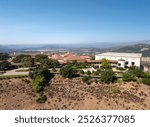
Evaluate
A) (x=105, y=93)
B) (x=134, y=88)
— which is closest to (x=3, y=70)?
(x=105, y=93)

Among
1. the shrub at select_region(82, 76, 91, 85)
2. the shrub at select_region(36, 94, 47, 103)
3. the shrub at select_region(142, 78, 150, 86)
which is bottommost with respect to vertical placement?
the shrub at select_region(36, 94, 47, 103)


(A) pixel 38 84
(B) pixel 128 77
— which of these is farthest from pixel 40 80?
(B) pixel 128 77

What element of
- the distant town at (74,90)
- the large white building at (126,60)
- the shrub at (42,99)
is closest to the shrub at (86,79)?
the distant town at (74,90)

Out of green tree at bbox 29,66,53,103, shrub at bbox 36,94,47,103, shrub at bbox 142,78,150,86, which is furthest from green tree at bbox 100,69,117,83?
shrub at bbox 36,94,47,103

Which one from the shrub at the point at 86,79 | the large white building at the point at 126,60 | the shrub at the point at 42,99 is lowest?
the shrub at the point at 42,99

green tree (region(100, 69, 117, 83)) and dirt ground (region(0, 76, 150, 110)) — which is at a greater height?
green tree (region(100, 69, 117, 83))

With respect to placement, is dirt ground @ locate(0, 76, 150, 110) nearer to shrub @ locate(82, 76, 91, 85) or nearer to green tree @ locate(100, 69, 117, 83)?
shrub @ locate(82, 76, 91, 85)

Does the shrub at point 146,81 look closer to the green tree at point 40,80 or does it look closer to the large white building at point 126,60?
the large white building at point 126,60

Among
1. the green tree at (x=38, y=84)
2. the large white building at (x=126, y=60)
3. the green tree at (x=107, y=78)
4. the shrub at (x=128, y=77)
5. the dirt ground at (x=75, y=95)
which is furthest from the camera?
the large white building at (x=126, y=60)

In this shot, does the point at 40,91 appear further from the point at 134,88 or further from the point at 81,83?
the point at 134,88
